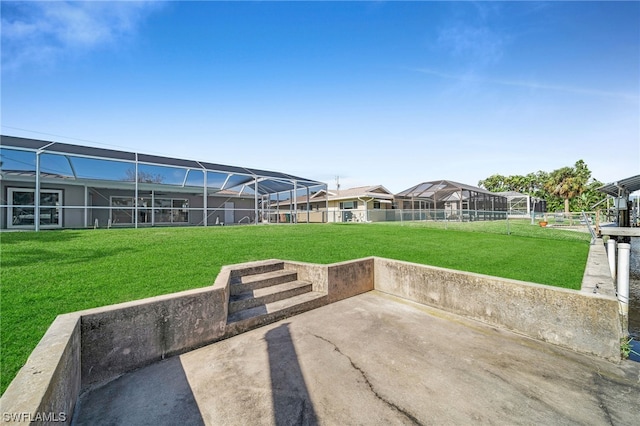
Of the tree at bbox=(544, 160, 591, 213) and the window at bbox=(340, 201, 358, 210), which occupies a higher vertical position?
the tree at bbox=(544, 160, 591, 213)

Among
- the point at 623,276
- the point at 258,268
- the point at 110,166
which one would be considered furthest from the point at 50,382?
the point at 110,166

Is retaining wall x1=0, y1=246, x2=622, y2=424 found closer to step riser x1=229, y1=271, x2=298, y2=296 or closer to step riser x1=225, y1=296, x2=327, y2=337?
step riser x1=225, y1=296, x2=327, y2=337

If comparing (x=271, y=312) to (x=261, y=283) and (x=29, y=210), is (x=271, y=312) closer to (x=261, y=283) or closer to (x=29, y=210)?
(x=261, y=283)

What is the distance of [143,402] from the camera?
7.23 feet

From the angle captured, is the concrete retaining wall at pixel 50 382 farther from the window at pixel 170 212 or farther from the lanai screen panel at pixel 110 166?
the window at pixel 170 212

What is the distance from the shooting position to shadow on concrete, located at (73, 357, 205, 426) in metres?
2.01

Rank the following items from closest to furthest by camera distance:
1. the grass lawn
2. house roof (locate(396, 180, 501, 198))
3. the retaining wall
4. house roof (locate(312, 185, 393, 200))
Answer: the retaining wall → the grass lawn → house roof (locate(396, 180, 501, 198)) → house roof (locate(312, 185, 393, 200))

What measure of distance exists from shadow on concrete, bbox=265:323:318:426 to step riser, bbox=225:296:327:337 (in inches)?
13.3

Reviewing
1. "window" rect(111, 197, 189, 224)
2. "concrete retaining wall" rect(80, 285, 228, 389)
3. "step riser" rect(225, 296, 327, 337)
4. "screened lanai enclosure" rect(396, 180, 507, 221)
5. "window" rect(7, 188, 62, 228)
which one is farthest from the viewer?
"screened lanai enclosure" rect(396, 180, 507, 221)

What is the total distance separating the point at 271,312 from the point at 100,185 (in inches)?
597

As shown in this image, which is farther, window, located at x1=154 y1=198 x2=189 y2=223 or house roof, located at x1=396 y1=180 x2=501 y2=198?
house roof, located at x1=396 y1=180 x2=501 y2=198

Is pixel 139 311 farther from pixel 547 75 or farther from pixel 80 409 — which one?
pixel 547 75

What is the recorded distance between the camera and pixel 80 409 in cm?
211

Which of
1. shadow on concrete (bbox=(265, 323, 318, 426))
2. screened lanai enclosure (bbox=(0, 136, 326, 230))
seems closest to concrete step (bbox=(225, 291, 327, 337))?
shadow on concrete (bbox=(265, 323, 318, 426))
